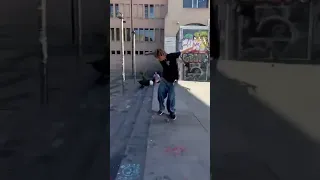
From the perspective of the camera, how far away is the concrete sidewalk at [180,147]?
13.2 feet

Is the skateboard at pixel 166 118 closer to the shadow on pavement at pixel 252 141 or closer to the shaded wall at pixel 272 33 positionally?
the shadow on pavement at pixel 252 141

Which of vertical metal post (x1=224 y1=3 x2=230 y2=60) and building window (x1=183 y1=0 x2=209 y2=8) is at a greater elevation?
building window (x1=183 y1=0 x2=209 y2=8)

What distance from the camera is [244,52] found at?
8.95ft

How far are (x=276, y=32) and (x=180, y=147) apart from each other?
283 centimetres

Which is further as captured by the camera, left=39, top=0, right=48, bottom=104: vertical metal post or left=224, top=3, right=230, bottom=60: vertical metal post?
left=224, top=3, right=230, bottom=60: vertical metal post

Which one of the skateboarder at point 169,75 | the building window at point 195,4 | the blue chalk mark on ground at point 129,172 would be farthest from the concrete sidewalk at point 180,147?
the building window at point 195,4

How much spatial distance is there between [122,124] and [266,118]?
438 centimetres

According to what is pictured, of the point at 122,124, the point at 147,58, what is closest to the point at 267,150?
the point at 122,124

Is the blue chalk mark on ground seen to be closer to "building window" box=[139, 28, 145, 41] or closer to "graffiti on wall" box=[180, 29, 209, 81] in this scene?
"graffiti on wall" box=[180, 29, 209, 81]

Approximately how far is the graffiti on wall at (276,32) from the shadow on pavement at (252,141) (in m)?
0.31

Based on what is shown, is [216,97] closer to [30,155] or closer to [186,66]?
[30,155]

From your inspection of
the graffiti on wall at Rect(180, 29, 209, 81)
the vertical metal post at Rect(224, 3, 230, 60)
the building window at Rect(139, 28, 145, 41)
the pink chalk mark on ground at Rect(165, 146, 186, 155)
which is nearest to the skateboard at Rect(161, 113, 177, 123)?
the pink chalk mark on ground at Rect(165, 146, 186, 155)

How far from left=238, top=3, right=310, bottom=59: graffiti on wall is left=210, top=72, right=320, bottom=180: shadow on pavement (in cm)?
31

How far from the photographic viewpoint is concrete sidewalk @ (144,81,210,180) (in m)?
4.03
